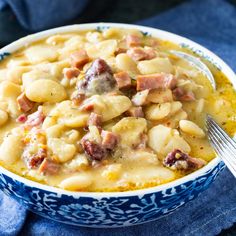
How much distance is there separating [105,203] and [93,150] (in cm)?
22

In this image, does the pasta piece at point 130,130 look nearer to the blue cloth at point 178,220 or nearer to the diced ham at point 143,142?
the diced ham at point 143,142

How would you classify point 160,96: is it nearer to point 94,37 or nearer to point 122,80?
point 122,80

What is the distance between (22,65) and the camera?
2.60 metres

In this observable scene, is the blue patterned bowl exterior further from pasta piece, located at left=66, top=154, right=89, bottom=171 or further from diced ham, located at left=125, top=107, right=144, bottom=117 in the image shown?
diced ham, located at left=125, top=107, right=144, bottom=117

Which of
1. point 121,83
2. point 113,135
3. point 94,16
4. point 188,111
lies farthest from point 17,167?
point 94,16

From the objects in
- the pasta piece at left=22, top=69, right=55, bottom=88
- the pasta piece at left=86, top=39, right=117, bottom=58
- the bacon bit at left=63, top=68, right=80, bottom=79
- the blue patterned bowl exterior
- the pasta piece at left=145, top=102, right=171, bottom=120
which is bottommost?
the blue patterned bowl exterior

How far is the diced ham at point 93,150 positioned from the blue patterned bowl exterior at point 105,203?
0.20m

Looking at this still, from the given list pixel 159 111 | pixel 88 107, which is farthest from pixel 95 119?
pixel 159 111

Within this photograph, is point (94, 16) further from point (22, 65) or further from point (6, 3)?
point (22, 65)

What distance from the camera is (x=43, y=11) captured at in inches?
145

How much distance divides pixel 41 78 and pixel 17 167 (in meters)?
0.48

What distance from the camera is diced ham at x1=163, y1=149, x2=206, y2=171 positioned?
210 cm

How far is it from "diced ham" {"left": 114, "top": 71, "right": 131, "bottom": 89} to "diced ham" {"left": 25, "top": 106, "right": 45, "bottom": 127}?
1.15ft

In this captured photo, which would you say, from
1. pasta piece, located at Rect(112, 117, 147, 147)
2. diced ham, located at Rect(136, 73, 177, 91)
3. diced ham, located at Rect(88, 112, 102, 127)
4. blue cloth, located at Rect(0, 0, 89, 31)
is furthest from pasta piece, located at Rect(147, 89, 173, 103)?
blue cloth, located at Rect(0, 0, 89, 31)
